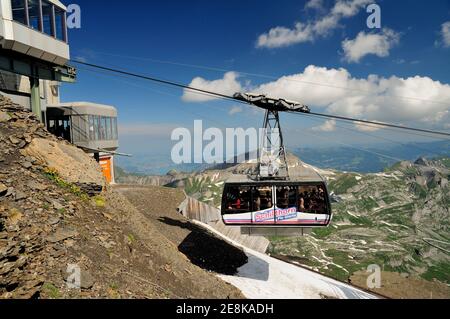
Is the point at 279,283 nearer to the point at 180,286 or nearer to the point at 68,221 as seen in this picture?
the point at 180,286

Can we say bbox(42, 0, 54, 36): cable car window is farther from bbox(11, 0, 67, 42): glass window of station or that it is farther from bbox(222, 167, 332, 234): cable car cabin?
bbox(222, 167, 332, 234): cable car cabin

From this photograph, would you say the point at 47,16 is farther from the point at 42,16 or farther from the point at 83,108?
the point at 83,108

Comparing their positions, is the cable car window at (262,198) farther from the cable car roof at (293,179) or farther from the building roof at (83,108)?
the building roof at (83,108)

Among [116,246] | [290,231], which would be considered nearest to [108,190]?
[116,246]

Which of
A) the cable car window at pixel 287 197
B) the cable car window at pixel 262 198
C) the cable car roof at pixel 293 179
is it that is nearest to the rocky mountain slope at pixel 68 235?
the cable car window at pixel 262 198

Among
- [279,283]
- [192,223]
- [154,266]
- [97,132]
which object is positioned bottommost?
[279,283]

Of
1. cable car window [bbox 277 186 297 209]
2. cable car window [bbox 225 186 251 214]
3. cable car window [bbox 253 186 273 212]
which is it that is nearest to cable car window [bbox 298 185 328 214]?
cable car window [bbox 277 186 297 209]
